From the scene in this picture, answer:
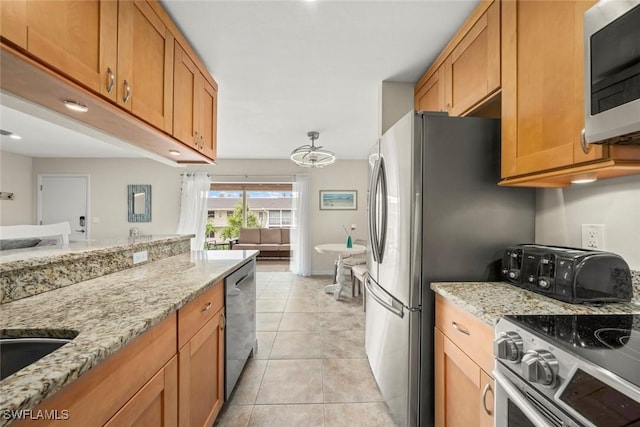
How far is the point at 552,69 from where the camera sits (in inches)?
39.7

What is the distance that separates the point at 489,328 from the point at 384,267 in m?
0.76

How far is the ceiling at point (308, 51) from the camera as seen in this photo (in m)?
1.46

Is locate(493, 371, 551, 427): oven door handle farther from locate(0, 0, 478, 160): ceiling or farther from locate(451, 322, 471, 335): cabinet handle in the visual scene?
locate(0, 0, 478, 160): ceiling

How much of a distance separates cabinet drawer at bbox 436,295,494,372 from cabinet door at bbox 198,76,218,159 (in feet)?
6.37

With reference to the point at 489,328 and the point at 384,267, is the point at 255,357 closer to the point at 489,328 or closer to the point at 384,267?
the point at 384,267

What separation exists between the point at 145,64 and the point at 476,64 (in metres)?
1.76

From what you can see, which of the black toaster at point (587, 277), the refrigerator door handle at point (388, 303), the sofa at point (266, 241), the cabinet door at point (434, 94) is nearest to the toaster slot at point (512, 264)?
the black toaster at point (587, 277)

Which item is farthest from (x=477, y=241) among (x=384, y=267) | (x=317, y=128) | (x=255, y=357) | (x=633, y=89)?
(x=317, y=128)

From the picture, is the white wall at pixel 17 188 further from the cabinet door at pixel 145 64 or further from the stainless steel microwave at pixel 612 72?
the stainless steel microwave at pixel 612 72

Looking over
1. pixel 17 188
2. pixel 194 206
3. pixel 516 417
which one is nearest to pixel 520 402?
pixel 516 417

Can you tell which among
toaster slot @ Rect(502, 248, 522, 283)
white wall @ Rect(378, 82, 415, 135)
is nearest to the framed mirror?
white wall @ Rect(378, 82, 415, 135)

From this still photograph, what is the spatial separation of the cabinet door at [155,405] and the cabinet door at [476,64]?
190 centimetres

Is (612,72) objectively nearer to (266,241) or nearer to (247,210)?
(266,241)

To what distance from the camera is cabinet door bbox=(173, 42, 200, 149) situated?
164cm
